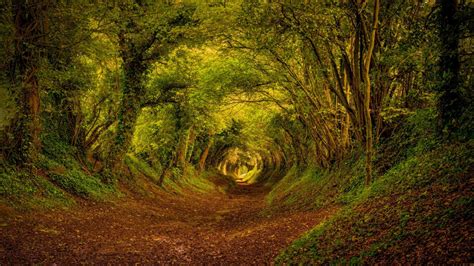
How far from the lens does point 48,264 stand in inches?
304

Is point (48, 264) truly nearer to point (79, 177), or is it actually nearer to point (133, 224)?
point (133, 224)

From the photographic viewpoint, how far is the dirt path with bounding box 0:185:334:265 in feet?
28.4

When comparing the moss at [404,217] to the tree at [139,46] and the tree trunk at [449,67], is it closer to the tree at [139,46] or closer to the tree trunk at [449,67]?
the tree trunk at [449,67]

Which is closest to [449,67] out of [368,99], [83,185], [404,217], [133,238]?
[368,99]

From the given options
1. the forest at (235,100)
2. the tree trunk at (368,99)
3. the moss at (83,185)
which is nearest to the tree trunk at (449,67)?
the forest at (235,100)

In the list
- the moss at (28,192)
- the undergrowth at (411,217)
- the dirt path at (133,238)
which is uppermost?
the undergrowth at (411,217)

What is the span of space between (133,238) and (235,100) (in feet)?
33.0

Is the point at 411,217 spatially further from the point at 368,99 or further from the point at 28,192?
the point at 28,192

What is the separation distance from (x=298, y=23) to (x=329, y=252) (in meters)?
7.19

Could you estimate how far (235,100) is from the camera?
19.6 metres

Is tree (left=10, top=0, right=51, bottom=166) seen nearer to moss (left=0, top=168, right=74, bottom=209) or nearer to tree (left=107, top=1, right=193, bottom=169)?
moss (left=0, top=168, right=74, bottom=209)

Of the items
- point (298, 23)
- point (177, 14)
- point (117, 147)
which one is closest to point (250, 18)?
point (298, 23)

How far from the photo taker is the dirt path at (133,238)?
28.4 ft

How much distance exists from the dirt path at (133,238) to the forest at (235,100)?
8 centimetres
